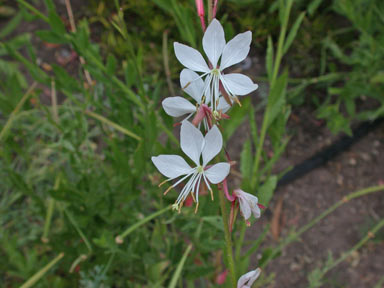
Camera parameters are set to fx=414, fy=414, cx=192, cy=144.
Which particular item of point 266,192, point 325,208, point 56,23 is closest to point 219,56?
point 266,192

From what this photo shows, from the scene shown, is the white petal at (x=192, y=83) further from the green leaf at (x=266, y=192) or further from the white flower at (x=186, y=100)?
the green leaf at (x=266, y=192)

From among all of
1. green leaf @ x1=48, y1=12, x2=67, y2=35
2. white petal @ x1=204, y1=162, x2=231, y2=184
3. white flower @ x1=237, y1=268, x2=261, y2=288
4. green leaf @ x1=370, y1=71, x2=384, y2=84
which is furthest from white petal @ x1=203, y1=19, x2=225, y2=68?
green leaf @ x1=370, y1=71, x2=384, y2=84

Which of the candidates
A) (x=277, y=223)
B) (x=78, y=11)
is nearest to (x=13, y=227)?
(x=277, y=223)

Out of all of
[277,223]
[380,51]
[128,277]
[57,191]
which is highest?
[57,191]

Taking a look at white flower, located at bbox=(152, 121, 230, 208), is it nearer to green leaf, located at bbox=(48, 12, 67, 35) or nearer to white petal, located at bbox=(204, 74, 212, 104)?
white petal, located at bbox=(204, 74, 212, 104)

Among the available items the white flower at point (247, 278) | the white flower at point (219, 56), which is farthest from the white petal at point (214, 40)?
the white flower at point (247, 278)

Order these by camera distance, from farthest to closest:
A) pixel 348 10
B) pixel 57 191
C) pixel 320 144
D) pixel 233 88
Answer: pixel 320 144
pixel 348 10
pixel 57 191
pixel 233 88

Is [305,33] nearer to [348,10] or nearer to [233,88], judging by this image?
[348,10]
